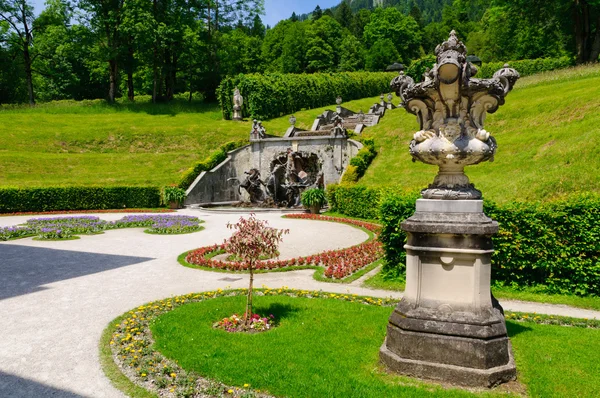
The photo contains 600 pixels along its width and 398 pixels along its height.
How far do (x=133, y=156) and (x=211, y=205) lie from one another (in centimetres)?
929

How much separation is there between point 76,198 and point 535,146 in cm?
2513

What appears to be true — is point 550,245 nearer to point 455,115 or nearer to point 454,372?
point 455,115

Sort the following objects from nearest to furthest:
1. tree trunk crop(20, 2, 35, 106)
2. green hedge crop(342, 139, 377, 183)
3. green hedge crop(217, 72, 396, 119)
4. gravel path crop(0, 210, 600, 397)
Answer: gravel path crop(0, 210, 600, 397) < green hedge crop(342, 139, 377, 183) < green hedge crop(217, 72, 396, 119) < tree trunk crop(20, 2, 35, 106)

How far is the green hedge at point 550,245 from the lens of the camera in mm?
8156

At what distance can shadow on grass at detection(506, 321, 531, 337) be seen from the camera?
6291 millimetres

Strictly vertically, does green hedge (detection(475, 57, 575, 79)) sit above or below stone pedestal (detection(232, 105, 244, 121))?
above

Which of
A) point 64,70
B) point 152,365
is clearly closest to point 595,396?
point 152,365

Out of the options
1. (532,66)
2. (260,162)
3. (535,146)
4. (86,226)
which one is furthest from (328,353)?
(532,66)

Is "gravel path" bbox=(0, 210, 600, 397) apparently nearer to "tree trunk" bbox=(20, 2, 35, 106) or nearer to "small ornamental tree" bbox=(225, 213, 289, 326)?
"small ornamental tree" bbox=(225, 213, 289, 326)

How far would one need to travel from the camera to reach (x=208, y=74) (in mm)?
53281

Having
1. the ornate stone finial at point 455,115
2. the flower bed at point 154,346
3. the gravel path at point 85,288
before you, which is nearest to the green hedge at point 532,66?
the gravel path at point 85,288

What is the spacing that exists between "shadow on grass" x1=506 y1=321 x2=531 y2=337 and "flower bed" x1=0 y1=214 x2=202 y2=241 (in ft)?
44.8

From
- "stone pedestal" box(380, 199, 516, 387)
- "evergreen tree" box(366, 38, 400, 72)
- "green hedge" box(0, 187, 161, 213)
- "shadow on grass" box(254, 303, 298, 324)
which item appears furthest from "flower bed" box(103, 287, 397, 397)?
"evergreen tree" box(366, 38, 400, 72)

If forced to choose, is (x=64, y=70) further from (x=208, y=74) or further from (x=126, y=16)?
(x=208, y=74)
